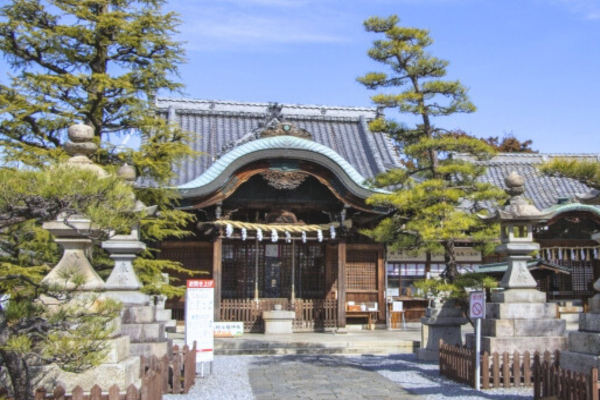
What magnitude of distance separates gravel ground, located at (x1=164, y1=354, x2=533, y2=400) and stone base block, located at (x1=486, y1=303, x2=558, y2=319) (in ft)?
4.57

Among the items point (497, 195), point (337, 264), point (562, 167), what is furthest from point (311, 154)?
point (562, 167)

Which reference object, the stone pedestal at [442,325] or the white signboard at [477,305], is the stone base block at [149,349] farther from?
the stone pedestal at [442,325]

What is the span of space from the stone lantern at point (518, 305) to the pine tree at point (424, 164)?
0.66 metres

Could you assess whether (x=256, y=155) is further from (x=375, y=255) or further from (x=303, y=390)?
(x=303, y=390)

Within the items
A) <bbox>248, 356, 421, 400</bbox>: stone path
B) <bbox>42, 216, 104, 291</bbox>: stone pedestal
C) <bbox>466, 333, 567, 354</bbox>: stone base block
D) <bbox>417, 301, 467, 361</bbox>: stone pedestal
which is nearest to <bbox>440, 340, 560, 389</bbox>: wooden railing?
<bbox>466, 333, 567, 354</bbox>: stone base block

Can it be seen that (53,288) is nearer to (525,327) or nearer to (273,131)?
(525,327)

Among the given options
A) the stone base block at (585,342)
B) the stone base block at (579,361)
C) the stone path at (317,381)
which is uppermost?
the stone base block at (585,342)

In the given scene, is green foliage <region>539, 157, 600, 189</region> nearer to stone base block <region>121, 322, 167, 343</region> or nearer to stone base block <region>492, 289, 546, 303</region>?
stone base block <region>492, 289, 546, 303</region>

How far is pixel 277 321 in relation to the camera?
61.2ft

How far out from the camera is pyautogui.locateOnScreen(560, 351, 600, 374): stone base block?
289 inches

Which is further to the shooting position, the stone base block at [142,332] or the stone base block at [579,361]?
the stone base block at [142,332]

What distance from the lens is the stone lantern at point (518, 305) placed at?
34.3ft

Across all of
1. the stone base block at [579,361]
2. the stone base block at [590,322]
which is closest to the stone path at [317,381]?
the stone base block at [579,361]

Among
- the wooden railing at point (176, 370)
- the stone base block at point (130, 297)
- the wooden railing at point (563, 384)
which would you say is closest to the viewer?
the wooden railing at point (563, 384)
